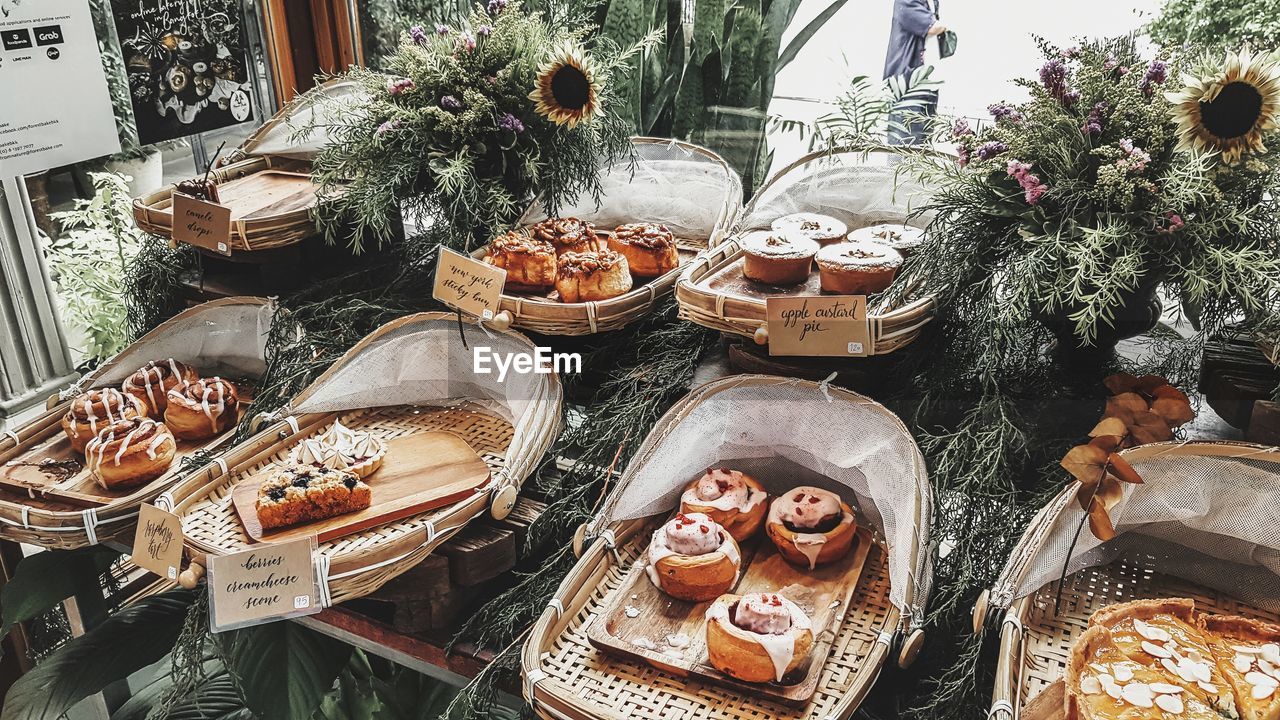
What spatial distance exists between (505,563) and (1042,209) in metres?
1.05

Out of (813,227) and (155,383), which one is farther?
(155,383)

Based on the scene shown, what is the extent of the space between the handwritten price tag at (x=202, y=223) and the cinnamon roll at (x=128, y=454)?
0.39 metres

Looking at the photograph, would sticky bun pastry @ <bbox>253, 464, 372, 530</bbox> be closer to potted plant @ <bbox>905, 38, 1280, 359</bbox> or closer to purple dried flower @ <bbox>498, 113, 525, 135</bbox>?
purple dried flower @ <bbox>498, 113, 525, 135</bbox>

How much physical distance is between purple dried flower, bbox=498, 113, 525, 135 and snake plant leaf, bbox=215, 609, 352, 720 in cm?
105

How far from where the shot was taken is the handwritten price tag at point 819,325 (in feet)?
4.71

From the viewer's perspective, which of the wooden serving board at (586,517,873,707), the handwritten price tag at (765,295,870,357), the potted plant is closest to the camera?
the potted plant

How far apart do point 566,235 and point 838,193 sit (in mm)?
558

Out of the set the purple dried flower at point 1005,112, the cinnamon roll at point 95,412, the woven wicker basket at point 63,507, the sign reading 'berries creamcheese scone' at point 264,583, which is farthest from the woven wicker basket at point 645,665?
the cinnamon roll at point 95,412

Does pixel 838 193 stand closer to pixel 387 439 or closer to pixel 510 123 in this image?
pixel 510 123

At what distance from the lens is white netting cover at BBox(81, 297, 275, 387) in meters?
2.11

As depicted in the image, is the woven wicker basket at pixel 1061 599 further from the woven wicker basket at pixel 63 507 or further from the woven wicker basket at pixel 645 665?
the woven wicker basket at pixel 63 507

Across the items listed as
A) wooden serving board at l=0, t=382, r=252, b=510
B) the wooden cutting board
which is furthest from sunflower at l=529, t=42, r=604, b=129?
wooden serving board at l=0, t=382, r=252, b=510

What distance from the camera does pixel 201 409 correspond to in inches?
76.2

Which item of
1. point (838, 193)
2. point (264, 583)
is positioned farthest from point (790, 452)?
point (264, 583)
